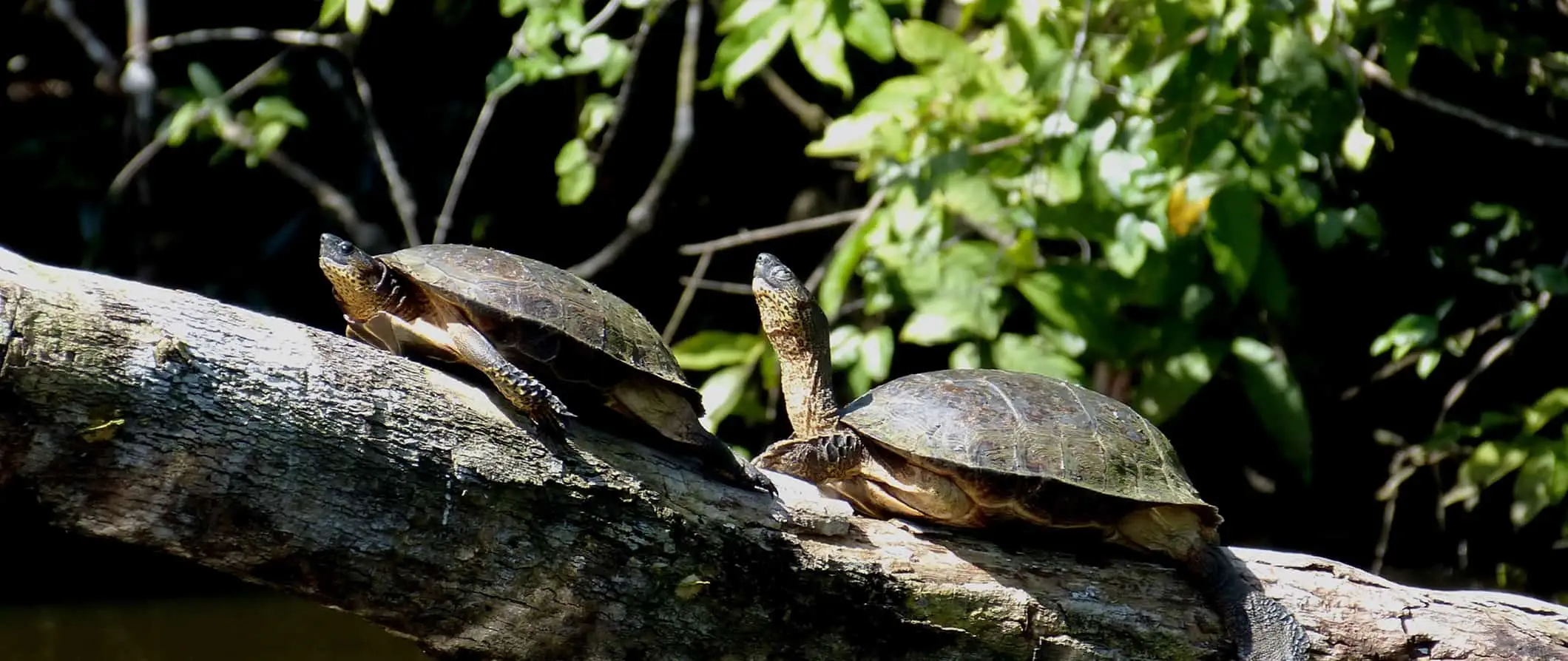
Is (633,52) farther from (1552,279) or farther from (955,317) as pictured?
(1552,279)

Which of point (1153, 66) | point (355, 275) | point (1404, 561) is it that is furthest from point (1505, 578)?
point (355, 275)

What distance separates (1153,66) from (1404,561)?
251 cm

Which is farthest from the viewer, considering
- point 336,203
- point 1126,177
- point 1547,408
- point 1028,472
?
point 336,203

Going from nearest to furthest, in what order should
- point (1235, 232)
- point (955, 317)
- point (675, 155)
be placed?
point (1235, 232), point (955, 317), point (675, 155)

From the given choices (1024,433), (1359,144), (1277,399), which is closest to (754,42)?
(1359,144)

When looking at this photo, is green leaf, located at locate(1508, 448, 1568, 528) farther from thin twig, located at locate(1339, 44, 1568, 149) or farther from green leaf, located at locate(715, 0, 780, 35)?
green leaf, located at locate(715, 0, 780, 35)

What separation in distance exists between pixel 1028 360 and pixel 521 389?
206 centimetres

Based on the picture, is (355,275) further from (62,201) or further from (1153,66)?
(62,201)

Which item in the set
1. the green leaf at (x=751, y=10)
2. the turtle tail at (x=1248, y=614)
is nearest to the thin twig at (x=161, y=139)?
the green leaf at (x=751, y=10)

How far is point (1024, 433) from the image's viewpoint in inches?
89.1

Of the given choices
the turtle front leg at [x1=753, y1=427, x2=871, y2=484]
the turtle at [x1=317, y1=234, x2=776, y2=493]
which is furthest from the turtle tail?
the turtle at [x1=317, y1=234, x2=776, y2=493]

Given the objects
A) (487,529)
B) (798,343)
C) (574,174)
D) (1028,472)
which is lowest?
(487,529)

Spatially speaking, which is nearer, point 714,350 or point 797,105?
point 714,350

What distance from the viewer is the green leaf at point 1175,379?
12.9 ft
